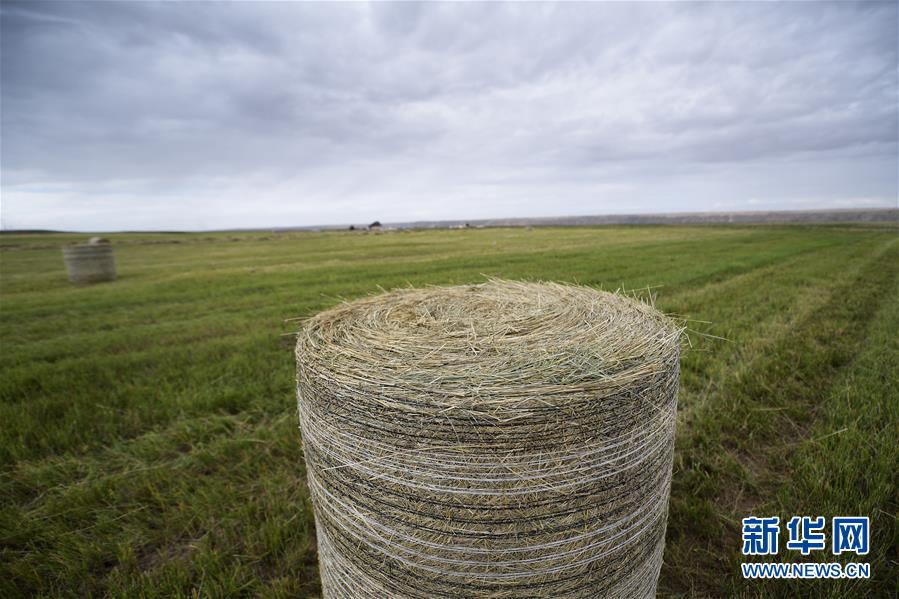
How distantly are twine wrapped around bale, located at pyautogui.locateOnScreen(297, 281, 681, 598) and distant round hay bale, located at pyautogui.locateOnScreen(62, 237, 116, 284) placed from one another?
53.7ft

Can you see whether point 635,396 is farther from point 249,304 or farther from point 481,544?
point 249,304

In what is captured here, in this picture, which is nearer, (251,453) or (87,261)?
(251,453)

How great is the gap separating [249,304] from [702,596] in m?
9.55

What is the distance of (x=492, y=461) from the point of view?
4.70ft

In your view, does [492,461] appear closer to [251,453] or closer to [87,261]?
[251,453]

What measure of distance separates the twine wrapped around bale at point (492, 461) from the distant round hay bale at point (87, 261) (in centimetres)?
1636

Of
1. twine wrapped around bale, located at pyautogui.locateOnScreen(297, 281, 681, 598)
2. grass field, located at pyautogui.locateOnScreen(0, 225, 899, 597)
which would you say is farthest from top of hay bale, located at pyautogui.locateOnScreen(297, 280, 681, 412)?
grass field, located at pyautogui.locateOnScreen(0, 225, 899, 597)

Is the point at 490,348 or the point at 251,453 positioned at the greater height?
the point at 490,348

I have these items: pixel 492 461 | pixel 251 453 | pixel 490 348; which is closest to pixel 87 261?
pixel 251 453

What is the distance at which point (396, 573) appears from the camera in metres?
1.64

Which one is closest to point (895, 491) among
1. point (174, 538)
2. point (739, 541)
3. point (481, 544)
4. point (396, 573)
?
point (739, 541)

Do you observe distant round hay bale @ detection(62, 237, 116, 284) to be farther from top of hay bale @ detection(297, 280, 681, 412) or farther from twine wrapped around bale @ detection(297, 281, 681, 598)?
twine wrapped around bale @ detection(297, 281, 681, 598)

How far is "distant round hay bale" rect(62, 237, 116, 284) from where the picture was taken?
520 inches

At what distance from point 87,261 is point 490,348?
56.2 ft
